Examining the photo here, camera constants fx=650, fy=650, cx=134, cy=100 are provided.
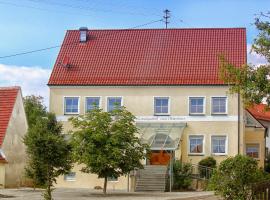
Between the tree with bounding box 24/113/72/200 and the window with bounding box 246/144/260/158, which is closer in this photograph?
the tree with bounding box 24/113/72/200

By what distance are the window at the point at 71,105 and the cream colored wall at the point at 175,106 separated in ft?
1.10

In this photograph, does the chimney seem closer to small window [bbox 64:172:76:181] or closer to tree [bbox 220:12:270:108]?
small window [bbox 64:172:76:181]

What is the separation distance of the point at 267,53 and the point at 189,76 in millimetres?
29377

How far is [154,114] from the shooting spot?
49.6m

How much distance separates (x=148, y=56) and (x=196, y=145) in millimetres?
8465

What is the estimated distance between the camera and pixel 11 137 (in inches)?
1909

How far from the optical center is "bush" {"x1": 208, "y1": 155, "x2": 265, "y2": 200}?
2119 cm

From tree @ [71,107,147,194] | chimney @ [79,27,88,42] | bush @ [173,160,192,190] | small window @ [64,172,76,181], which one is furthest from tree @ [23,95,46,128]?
tree @ [71,107,147,194]

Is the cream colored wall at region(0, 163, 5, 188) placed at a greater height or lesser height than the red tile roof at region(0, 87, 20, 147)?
lesser

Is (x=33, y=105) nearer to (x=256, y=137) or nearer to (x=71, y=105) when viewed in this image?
(x=71, y=105)

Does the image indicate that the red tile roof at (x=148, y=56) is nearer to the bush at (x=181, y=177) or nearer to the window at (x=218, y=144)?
the window at (x=218, y=144)

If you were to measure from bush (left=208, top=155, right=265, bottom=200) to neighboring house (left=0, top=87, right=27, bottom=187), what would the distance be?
89.9 feet

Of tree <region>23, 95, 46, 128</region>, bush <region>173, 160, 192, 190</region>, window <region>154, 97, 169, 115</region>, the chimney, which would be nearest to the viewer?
bush <region>173, 160, 192, 190</region>

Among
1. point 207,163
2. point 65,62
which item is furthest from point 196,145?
point 65,62
